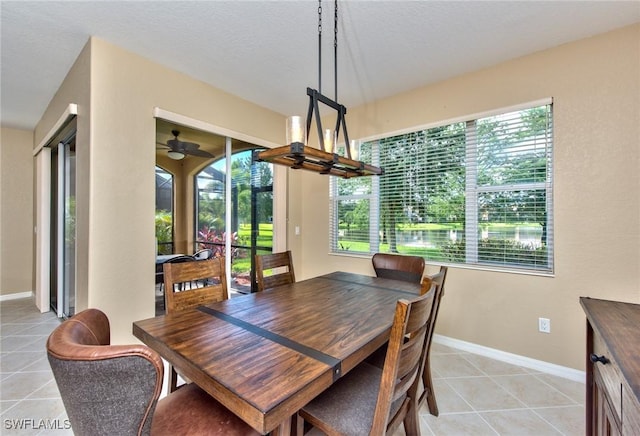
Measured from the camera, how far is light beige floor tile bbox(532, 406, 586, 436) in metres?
1.68

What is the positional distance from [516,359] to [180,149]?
3.85 m

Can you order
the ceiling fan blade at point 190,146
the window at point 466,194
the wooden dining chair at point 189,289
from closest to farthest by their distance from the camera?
the wooden dining chair at point 189,289 < the window at point 466,194 < the ceiling fan blade at point 190,146

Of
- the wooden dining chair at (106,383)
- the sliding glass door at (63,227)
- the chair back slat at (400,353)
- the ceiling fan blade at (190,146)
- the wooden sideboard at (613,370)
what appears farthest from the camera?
the sliding glass door at (63,227)

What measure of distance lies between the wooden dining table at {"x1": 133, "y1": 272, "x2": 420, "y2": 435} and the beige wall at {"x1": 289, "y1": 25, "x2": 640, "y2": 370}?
125 cm

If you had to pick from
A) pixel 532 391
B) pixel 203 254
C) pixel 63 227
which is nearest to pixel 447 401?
pixel 532 391

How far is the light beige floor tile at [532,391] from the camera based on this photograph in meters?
1.94

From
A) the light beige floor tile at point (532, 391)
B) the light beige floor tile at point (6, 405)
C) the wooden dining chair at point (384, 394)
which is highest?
the wooden dining chair at point (384, 394)

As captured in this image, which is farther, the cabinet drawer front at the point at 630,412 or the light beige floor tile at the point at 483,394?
the light beige floor tile at the point at 483,394

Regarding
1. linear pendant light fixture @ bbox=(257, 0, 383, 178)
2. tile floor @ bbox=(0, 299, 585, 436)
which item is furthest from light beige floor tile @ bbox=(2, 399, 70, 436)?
linear pendant light fixture @ bbox=(257, 0, 383, 178)

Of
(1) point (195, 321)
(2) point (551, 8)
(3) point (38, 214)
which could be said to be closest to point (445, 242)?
(2) point (551, 8)

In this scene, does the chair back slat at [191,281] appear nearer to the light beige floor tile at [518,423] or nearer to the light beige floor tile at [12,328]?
the light beige floor tile at [518,423]

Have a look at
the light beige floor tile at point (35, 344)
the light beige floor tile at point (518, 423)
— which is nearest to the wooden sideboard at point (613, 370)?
the light beige floor tile at point (518, 423)

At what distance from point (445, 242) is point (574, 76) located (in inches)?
67.3

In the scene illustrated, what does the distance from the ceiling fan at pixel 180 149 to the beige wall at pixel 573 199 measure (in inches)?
109
